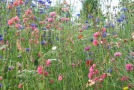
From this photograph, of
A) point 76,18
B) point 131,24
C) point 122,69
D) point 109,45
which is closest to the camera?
point 122,69

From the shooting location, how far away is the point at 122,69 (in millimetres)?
2436

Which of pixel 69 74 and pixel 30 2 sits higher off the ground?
pixel 30 2

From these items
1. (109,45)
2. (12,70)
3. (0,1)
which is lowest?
(12,70)

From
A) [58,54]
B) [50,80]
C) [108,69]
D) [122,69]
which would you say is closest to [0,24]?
[58,54]

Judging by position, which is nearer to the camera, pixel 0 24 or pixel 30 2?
pixel 0 24

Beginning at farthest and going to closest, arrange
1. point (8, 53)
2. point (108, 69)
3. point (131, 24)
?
point (131, 24) < point (8, 53) < point (108, 69)

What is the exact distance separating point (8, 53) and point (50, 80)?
786mm

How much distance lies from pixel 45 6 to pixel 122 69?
2.50 meters

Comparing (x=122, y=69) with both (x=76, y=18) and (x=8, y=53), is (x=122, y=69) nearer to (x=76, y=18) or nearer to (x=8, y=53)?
(x=8, y=53)

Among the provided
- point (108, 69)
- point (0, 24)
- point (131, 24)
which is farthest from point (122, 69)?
point (0, 24)

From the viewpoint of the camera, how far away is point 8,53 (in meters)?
3.48

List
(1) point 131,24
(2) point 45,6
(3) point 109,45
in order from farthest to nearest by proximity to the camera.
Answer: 1. (2) point 45,6
2. (1) point 131,24
3. (3) point 109,45

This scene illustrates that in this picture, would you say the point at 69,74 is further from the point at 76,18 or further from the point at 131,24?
the point at 76,18

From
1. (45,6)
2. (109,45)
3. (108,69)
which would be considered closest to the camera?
(108,69)
